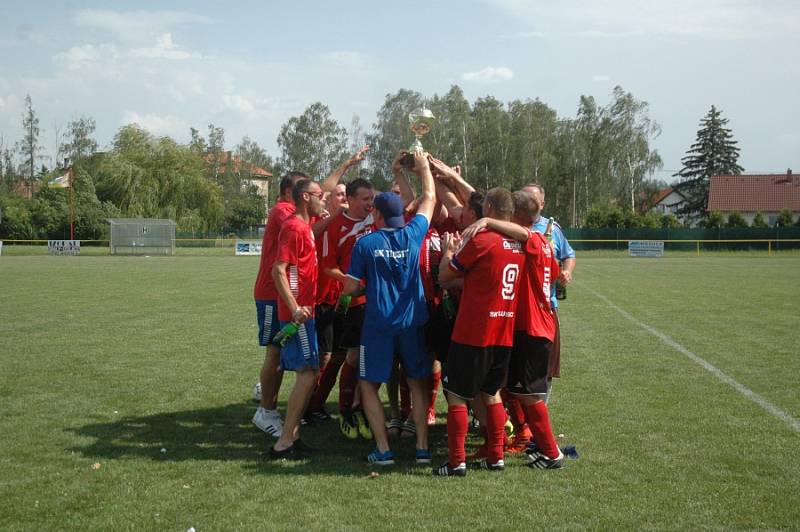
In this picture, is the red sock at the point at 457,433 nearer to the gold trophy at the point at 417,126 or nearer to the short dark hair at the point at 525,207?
the short dark hair at the point at 525,207

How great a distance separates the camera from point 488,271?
5160 millimetres

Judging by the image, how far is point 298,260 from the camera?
5.74 meters

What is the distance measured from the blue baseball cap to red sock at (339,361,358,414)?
174cm

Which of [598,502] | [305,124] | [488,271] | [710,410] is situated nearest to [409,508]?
[598,502]

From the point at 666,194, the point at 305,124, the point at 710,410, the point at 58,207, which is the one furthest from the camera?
the point at 666,194

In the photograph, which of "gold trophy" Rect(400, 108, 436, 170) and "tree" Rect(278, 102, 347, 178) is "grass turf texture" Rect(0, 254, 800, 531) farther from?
"tree" Rect(278, 102, 347, 178)

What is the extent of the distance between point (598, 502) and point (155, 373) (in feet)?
20.0

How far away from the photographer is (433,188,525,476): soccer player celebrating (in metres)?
5.16

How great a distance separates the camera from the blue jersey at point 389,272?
5512 millimetres

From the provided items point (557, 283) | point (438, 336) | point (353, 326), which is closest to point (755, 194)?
point (557, 283)

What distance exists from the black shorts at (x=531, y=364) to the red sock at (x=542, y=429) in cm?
12

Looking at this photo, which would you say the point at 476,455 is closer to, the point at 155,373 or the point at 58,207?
the point at 155,373

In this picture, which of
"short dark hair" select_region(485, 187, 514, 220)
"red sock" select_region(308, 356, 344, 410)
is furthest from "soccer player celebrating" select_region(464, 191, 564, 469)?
"red sock" select_region(308, 356, 344, 410)

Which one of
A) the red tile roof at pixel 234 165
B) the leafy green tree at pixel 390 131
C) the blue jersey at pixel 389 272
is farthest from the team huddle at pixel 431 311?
the red tile roof at pixel 234 165
